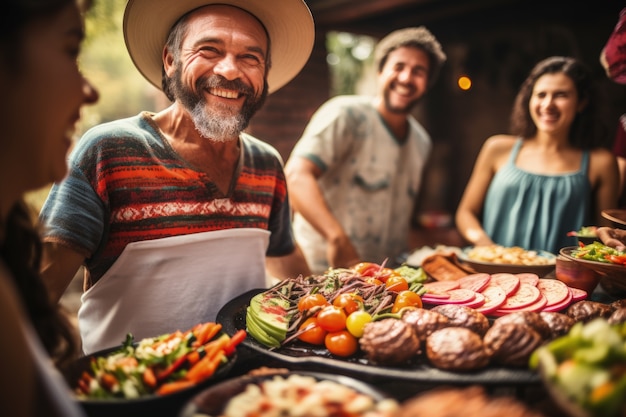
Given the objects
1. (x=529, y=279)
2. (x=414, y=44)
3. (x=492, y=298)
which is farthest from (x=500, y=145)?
(x=492, y=298)

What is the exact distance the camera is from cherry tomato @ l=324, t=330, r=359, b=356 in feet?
6.10

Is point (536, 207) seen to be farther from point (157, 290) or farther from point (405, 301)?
point (157, 290)

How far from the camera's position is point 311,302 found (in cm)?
209

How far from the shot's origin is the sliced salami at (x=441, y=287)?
2.49 meters

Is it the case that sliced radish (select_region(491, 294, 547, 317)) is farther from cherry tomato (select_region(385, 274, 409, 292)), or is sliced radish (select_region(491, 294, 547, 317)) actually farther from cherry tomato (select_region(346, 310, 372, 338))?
cherry tomato (select_region(346, 310, 372, 338))

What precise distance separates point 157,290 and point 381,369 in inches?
53.8

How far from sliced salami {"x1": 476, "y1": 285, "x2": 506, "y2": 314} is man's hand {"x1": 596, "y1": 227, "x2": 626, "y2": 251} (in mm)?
708

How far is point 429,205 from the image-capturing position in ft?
32.9

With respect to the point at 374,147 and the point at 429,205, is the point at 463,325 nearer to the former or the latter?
the point at 374,147

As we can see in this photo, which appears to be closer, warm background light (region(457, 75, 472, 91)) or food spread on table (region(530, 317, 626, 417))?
food spread on table (region(530, 317, 626, 417))

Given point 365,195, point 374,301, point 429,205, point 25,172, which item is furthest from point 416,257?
point 429,205

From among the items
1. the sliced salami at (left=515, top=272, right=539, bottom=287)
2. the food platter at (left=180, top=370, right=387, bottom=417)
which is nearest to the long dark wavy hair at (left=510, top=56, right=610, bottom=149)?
the sliced salami at (left=515, top=272, right=539, bottom=287)

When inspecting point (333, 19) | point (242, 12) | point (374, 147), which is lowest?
point (374, 147)

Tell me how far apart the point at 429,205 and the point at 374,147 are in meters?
5.83
